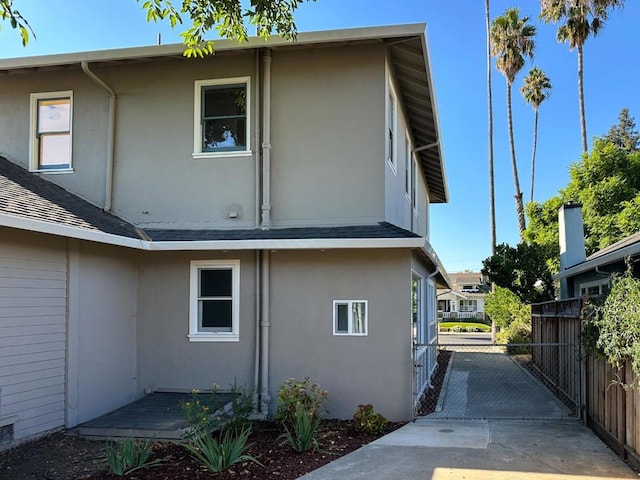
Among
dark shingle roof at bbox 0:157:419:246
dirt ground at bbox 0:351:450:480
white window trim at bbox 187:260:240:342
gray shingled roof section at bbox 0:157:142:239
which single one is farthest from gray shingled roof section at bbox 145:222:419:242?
dirt ground at bbox 0:351:450:480

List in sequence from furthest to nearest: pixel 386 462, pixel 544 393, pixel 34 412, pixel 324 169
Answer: pixel 544 393 → pixel 324 169 → pixel 34 412 → pixel 386 462

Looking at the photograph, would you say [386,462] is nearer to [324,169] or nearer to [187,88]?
[324,169]

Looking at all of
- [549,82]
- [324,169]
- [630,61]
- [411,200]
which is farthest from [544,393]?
[630,61]

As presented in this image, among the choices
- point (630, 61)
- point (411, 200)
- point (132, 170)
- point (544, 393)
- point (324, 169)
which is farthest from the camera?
point (630, 61)

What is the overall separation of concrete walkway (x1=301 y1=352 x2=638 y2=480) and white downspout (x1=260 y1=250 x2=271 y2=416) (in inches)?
85.0

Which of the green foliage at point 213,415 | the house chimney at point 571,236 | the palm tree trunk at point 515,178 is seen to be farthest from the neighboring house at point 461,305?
the green foliage at point 213,415

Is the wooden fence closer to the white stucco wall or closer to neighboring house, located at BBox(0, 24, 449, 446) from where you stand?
neighboring house, located at BBox(0, 24, 449, 446)

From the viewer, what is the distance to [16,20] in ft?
15.7

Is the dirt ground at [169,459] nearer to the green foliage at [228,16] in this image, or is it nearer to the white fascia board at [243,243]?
the white fascia board at [243,243]

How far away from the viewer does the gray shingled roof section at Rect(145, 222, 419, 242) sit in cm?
844

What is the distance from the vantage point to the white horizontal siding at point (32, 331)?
681cm

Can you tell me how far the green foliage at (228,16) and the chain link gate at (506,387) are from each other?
5.13 meters

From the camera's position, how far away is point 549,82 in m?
36.7

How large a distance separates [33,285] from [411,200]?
909 centimetres
